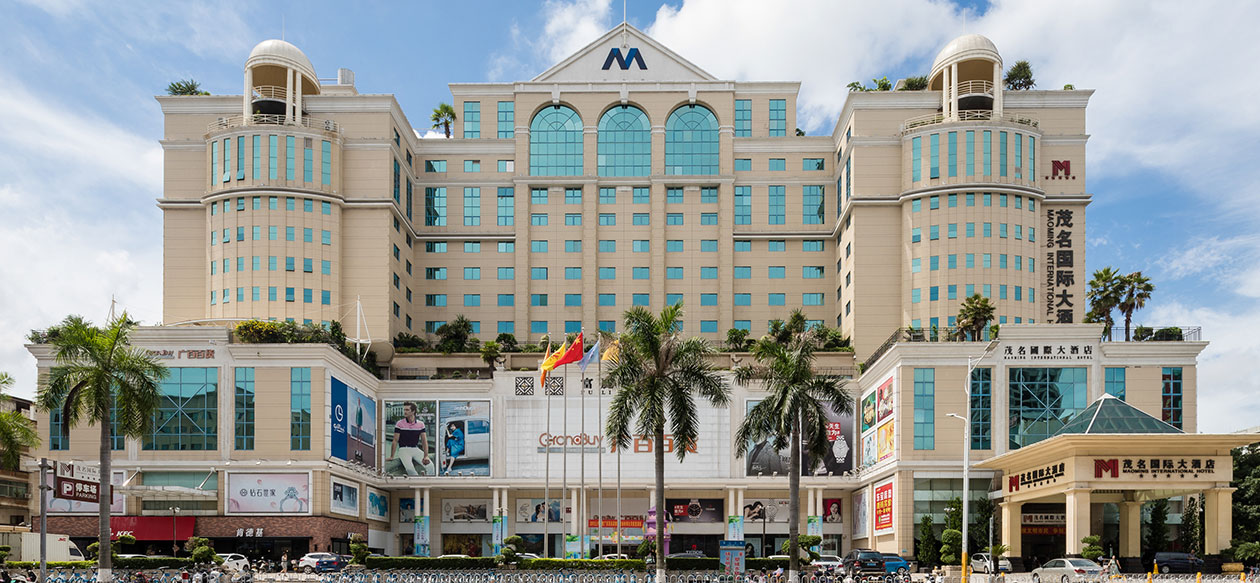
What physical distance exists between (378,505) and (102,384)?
133 ft

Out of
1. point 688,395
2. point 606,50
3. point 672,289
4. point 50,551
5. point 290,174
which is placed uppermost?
point 606,50

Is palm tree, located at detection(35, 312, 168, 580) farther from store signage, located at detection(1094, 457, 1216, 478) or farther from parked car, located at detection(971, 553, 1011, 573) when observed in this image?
store signage, located at detection(1094, 457, 1216, 478)

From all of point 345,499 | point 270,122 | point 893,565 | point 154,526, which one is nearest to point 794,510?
point 893,565

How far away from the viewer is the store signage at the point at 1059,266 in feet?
349

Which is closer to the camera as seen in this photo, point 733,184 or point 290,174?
point 290,174

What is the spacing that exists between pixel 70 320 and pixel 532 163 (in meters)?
60.9

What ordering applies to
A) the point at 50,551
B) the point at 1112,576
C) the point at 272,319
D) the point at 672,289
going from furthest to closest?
the point at 672,289
the point at 272,319
the point at 50,551
the point at 1112,576

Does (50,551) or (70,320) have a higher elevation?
(70,320)

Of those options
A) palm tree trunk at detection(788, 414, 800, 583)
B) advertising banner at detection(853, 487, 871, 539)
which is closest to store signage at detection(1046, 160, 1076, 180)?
advertising banner at detection(853, 487, 871, 539)

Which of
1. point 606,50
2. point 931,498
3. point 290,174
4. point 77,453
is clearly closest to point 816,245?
point 606,50

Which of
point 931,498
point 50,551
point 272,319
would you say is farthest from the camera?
point 272,319

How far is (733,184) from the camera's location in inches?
4715

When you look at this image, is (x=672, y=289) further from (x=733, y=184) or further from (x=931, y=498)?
(x=931, y=498)

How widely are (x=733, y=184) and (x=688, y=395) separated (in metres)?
56.8
